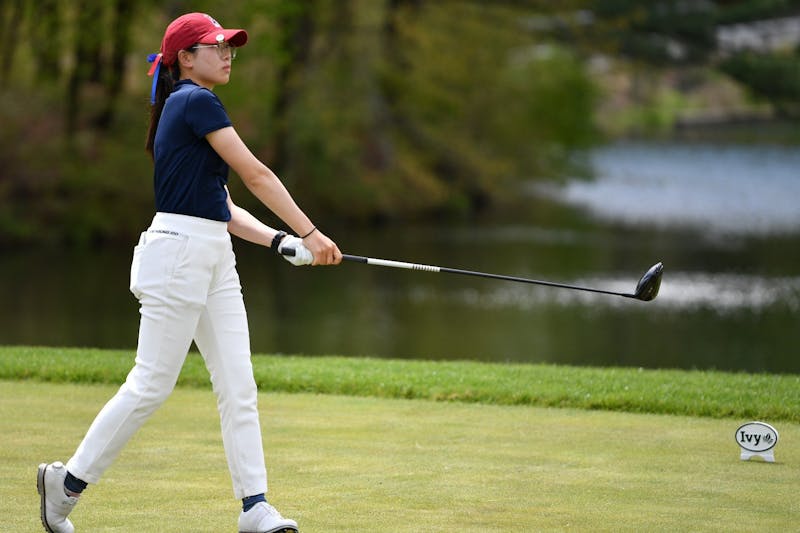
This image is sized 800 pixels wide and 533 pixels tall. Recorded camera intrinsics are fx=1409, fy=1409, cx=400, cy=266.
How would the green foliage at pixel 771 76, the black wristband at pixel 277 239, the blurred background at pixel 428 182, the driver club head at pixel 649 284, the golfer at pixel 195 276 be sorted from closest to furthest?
the golfer at pixel 195 276, the black wristband at pixel 277 239, the driver club head at pixel 649 284, the blurred background at pixel 428 182, the green foliage at pixel 771 76

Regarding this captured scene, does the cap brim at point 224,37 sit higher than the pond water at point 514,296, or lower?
higher

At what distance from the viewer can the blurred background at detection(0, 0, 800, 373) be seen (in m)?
19.1

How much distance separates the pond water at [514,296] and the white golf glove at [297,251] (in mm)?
9138

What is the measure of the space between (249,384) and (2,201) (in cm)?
2422

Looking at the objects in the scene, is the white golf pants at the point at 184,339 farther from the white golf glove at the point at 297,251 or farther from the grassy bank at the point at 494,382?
the grassy bank at the point at 494,382

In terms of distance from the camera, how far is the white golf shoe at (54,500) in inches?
181

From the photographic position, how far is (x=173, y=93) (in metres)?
4.84

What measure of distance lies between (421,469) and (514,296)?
16.9 metres

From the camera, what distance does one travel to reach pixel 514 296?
22578mm

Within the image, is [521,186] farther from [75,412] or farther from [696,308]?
[75,412]

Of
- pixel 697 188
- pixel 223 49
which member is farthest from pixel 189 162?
pixel 697 188

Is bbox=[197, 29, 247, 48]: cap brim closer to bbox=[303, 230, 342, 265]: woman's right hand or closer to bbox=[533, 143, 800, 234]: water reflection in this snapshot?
bbox=[303, 230, 342, 265]: woman's right hand

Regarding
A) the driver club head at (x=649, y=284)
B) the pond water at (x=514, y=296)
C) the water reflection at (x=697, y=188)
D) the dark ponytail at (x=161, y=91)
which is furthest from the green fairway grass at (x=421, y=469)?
the water reflection at (x=697, y=188)

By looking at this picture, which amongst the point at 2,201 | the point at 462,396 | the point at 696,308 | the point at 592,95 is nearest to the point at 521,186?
the point at 592,95
